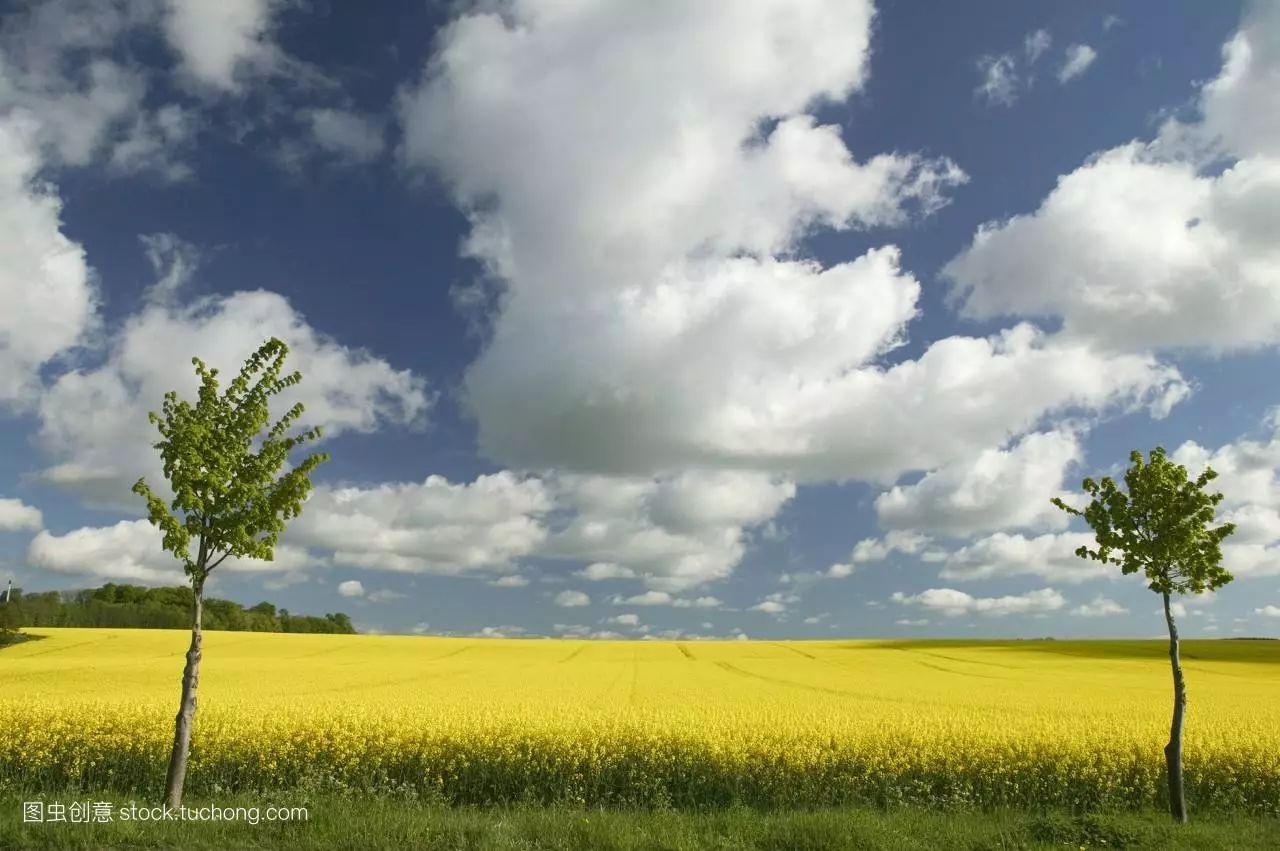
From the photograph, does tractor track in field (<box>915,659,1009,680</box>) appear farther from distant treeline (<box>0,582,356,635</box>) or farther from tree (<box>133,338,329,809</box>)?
distant treeline (<box>0,582,356,635</box>)

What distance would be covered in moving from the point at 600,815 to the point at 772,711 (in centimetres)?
1043

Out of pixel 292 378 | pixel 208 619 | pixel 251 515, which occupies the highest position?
pixel 292 378

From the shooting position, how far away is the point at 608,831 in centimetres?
1119

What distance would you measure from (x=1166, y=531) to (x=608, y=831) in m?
11.2

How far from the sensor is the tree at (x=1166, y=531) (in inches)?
572

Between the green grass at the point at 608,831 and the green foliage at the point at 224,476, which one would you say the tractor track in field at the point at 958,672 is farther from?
the green foliage at the point at 224,476

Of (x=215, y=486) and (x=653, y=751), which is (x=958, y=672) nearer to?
(x=653, y=751)

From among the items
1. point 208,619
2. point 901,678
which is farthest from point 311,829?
point 208,619

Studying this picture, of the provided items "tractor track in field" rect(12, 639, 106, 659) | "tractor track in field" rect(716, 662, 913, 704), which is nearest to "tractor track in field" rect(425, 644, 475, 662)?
"tractor track in field" rect(716, 662, 913, 704)

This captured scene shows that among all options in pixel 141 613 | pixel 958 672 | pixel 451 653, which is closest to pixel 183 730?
pixel 958 672

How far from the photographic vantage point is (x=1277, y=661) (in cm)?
5300

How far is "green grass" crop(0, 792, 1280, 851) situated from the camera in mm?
10500

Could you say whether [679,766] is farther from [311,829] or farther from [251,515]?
[251,515]

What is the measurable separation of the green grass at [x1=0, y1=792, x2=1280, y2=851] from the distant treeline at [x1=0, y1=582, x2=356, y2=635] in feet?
272
